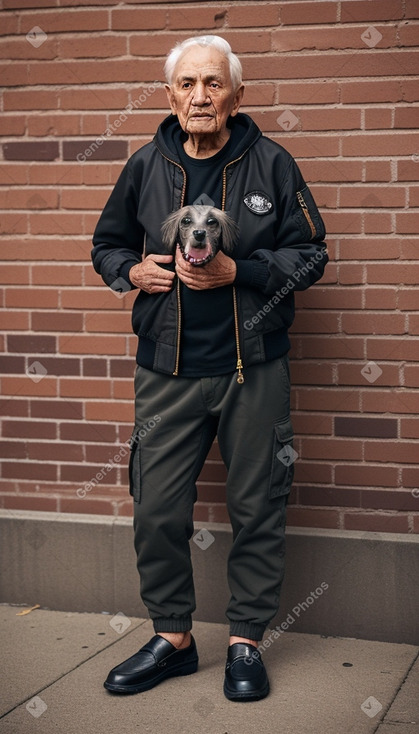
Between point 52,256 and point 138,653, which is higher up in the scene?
point 52,256

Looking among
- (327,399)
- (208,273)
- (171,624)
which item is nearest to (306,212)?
(208,273)

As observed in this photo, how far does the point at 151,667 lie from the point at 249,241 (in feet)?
5.27

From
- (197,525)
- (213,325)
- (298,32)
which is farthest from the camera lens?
(197,525)

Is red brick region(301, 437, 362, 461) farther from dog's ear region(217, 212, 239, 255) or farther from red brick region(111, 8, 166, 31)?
red brick region(111, 8, 166, 31)

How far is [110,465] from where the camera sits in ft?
14.2

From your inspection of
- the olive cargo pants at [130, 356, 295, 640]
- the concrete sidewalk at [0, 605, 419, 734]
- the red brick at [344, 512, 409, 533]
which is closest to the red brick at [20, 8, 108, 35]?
the olive cargo pants at [130, 356, 295, 640]

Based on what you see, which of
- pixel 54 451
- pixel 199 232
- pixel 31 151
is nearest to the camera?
pixel 199 232

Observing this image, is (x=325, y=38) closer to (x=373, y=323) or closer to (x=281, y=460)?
(x=373, y=323)

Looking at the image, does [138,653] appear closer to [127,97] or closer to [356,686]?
[356,686]

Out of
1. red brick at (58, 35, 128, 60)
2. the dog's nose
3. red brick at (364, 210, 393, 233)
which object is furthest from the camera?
red brick at (58, 35, 128, 60)

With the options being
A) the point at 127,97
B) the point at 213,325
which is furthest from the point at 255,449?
the point at 127,97

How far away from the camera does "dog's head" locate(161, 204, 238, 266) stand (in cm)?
322

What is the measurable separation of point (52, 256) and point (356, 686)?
223 cm

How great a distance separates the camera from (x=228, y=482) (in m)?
3.61
